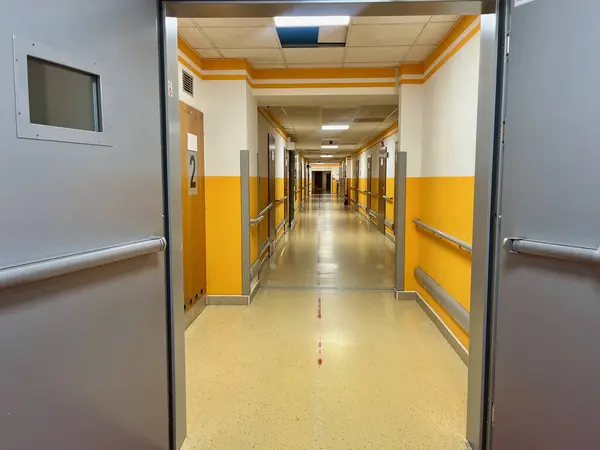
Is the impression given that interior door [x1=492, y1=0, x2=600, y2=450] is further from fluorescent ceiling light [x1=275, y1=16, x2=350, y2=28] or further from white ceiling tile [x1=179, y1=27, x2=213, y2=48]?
white ceiling tile [x1=179, y1=27, x2=213, y2=48]

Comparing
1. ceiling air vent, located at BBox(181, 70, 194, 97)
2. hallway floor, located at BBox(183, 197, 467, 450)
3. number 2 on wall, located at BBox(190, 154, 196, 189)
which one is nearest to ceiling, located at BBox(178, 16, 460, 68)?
ceiling air vent, located at BBox(181, 70, 194, 97)

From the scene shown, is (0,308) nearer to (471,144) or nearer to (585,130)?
(585,130)

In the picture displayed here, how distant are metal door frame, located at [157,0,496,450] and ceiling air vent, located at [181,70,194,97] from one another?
2.19 m

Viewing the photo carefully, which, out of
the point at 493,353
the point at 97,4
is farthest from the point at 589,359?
the point at 97,4

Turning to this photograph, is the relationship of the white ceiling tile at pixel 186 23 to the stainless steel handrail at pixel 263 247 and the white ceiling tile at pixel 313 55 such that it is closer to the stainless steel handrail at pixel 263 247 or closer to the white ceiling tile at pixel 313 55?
the white ceiling tile at pixel 313 55

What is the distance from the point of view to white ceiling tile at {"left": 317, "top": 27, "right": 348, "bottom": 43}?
155 inches

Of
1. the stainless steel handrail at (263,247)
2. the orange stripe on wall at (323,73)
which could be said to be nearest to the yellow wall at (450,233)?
the orange stripe on wall at (323,73)

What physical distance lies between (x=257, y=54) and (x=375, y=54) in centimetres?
128

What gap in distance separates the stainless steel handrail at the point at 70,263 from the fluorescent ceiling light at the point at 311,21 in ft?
8.64

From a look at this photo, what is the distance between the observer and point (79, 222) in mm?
1422

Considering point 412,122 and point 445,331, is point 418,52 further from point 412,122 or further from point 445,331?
point 445,331

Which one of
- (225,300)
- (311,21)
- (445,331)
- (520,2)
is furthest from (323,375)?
(311,21)

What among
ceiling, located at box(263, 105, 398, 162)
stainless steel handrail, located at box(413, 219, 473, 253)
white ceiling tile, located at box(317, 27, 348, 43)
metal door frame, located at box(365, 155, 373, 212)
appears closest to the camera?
stainless steel handrail, located at box(413, 219, 473, 253)

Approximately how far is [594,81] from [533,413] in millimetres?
1268
